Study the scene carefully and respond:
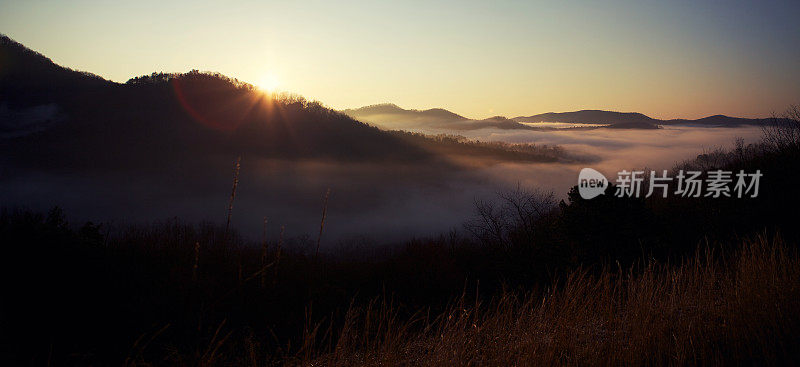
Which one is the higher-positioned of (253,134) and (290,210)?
(253,134)

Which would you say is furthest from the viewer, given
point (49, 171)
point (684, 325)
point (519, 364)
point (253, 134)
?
point (253, 134)

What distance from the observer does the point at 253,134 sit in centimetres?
16400

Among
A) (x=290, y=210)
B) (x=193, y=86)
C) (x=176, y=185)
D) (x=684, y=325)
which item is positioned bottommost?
(x=290, y=210)

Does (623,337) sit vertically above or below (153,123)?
below

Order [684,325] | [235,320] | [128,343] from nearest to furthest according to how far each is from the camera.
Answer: [684,325] < [128,343] < [235,320]

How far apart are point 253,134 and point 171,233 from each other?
13136 cm

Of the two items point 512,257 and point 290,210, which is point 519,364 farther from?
point 290,210

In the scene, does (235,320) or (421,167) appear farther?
(421,167)

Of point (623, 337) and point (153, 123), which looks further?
point (153, 123)

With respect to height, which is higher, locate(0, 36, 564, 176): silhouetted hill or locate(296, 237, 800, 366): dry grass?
locate(0, 36, 564, 176): silhouetted hill

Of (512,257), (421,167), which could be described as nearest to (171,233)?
(512,257)

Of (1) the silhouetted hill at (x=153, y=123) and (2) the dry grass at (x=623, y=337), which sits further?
(1) the silhouetted hill at (x=153, y=123)

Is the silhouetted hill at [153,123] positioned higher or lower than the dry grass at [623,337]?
higher

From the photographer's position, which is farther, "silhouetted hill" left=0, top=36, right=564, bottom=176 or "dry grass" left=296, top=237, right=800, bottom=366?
"silhouetted hill" left=0, top=36, right=564, bottom=176
